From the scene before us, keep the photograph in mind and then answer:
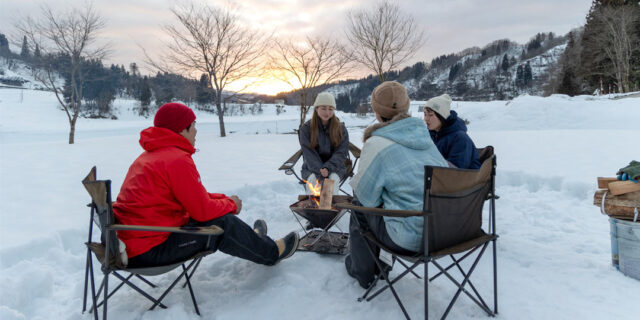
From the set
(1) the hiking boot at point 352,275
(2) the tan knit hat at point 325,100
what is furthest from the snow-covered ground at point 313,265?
(2) the tan knit hat at point 325,100

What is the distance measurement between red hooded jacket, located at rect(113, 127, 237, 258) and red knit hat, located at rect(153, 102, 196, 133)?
8cm

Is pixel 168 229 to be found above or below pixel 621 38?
below

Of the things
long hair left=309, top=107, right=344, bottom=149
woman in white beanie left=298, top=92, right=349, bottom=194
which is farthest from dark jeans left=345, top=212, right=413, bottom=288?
long hair left=309, top=107, right=344, bottom=149

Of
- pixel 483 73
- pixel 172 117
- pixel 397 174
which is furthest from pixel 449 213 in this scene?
pixel 483 73

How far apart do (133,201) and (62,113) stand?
48.1m

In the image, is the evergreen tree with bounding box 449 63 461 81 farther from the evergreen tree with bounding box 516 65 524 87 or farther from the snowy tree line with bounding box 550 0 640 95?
the snowy tree line with bounding box 550 0 640 95

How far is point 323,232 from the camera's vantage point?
123 inches

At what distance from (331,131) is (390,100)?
194cm

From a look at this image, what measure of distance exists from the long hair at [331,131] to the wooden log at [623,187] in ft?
8.39

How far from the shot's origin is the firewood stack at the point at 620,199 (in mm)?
2242

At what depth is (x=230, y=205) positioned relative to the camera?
2.23m

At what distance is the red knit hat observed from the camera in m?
2.05

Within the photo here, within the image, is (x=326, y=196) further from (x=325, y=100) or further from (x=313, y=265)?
(x=325, y=100)

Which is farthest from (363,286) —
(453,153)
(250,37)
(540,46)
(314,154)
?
(540,46)
